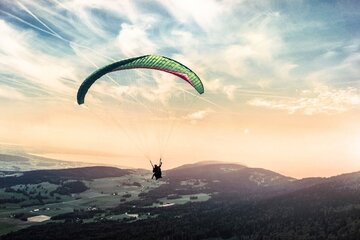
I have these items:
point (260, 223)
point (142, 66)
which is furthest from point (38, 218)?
point (142, 66)

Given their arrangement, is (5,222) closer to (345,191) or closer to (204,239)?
(204,239)

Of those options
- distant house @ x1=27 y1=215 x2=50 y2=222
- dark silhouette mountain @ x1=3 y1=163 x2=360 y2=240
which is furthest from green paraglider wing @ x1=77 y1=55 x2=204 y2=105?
distant house @ x1=27 y1=215 x2=50 y2=222

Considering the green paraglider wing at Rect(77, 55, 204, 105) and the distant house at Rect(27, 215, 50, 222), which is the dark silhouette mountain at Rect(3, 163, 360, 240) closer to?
the distant house at Rect(27, 215, 50, 222)

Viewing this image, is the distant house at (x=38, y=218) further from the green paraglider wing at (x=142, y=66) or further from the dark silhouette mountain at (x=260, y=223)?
the green paraglider wing at (x=142, y=66)

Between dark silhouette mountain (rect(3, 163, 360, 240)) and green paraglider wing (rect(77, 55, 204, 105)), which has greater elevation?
green paraglider wing (rect(77, 55, 204, 105))

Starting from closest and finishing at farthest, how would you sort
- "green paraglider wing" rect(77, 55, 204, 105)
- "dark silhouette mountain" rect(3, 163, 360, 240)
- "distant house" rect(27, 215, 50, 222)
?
"green paraglider wing" rect(77, 55, 204, 105), "dark silhouette mountain" rect(3, 163, 360, 240), "distant house" rect(27, 215, 50, 222)

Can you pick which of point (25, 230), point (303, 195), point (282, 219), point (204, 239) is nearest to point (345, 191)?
point (303, 195)

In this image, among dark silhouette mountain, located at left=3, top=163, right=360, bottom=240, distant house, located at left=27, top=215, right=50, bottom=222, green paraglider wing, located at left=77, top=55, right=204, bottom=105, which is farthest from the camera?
distant house, located at left=27, top=215, right=50, bottom=222

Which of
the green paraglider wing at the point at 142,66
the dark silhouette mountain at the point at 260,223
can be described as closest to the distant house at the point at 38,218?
the dark silhouette mountain at the point at 260,223
